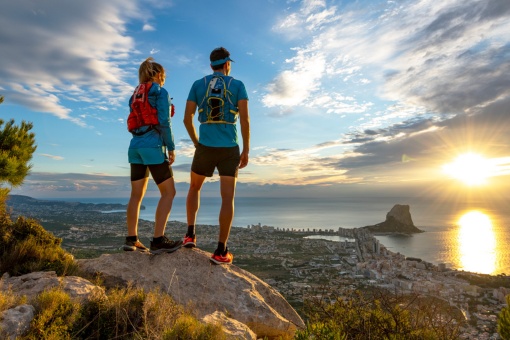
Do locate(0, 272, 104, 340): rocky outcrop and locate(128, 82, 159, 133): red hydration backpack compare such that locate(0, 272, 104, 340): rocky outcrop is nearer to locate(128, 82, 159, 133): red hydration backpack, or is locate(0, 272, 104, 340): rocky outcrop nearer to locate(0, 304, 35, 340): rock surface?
locate(0, 304, 35, 340): rock surface

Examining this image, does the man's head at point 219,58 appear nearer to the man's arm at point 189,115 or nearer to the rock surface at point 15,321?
the man's arm at point 189,115

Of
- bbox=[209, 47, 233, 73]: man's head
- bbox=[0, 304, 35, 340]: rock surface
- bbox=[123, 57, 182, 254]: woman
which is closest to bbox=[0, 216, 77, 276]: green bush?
bbox=[123, 57, 182, 254]: woman

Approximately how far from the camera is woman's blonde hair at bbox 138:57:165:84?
197 inches

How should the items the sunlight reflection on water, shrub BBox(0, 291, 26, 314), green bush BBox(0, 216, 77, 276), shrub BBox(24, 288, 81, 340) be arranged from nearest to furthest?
shrub BBox(24, 288, 81, 340) < shrub BBox(0, 291, 26, 314) < green bush BBox(0, 216, 77, 276) < the sunlight reflection on water

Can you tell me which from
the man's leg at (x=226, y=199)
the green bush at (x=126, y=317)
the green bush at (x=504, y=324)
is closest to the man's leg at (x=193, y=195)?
the man's leg at (x=226, y=199)

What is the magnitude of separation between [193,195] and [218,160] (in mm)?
734

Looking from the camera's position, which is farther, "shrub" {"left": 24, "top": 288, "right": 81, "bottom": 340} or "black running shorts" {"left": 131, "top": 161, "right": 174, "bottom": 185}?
"black running shorts" {"left": 131, "top": 161, "right": 174, "bottom": 185}

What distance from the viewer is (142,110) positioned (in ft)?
15.7

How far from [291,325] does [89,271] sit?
3382 millimetres

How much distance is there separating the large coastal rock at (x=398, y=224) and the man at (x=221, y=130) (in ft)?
465

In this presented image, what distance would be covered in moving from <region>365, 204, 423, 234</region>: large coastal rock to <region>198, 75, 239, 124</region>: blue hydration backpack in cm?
14208

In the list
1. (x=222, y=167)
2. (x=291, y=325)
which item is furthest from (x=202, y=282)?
(x=222, y=167)

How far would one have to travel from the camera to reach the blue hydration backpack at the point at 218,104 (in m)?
4.68

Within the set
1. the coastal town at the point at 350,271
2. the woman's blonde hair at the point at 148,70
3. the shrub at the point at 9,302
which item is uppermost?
the woman's blonde hair at the point at 148,70
